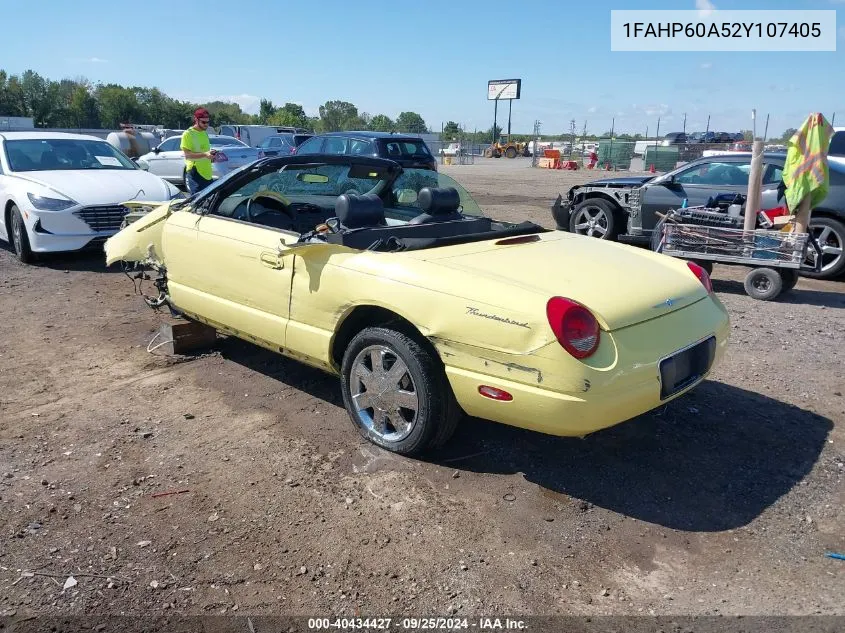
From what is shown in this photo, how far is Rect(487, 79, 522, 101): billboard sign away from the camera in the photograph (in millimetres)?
58500

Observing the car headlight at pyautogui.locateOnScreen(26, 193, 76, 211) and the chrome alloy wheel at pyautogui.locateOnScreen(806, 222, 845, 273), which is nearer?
the car headlight at pyautogui.locateOnScreen(26, 193, 76, 211)

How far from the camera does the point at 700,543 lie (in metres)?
3.03

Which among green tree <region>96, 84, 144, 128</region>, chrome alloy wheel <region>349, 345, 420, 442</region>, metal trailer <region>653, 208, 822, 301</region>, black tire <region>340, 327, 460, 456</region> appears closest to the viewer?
black tire <region>340, 327, 460, 456</region>

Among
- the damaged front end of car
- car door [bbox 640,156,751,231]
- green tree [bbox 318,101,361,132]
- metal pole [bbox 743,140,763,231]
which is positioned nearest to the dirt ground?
the damaged front end of car

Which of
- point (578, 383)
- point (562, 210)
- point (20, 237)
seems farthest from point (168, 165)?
point (578, 383)

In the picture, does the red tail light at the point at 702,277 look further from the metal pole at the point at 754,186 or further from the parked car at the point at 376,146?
the parked car at the point at 376,146

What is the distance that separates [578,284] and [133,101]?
73.2 metres

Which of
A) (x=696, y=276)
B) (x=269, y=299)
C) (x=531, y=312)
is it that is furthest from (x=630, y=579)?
(x=269, y=299)

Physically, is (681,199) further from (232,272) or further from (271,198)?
(232,272)

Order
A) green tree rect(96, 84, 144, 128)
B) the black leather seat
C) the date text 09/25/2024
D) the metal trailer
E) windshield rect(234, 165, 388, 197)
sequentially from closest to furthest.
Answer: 1. the date text 09/25/2024
2. the black leather seat
3. windshield rect(234, 165, 388, 197)
4. the metal trailer
5. green tree rect(96, 84, 144, 128)

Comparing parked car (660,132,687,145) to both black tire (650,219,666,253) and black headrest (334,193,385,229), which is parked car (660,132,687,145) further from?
black headrest (334,193,385,229)

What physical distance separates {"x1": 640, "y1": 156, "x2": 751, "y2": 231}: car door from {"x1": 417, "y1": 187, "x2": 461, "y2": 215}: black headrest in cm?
530

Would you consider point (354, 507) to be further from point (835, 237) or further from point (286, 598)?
point (835, 237)

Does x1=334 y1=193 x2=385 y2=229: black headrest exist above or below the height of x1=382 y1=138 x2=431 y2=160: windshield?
below
